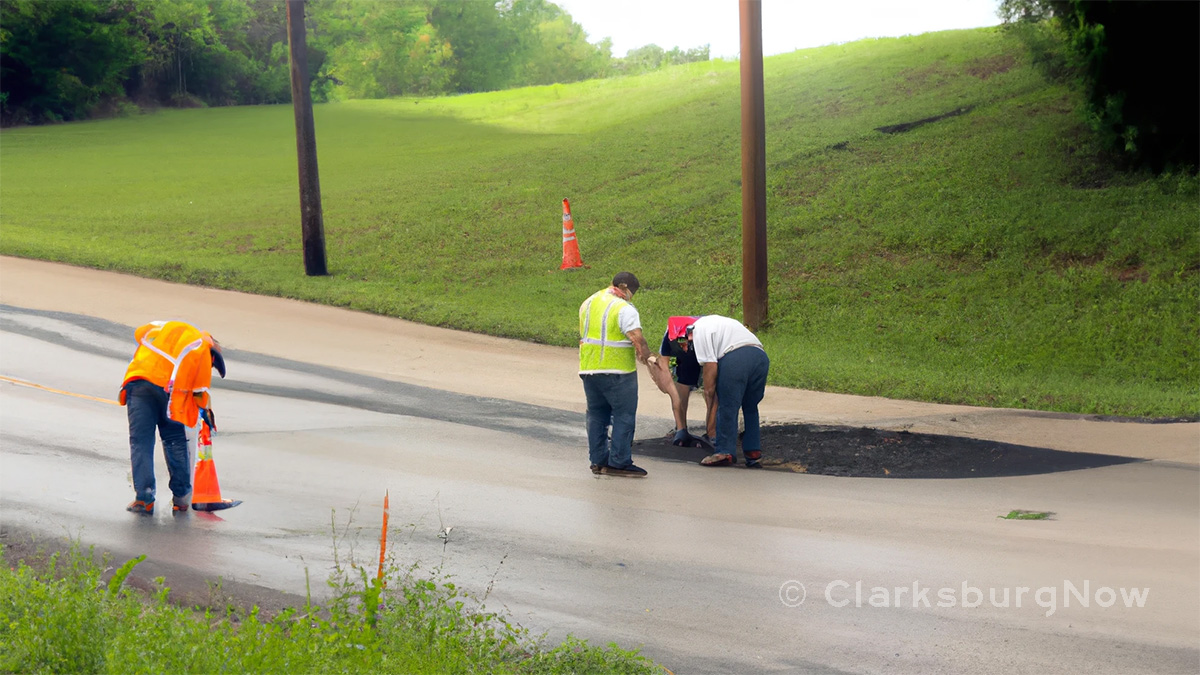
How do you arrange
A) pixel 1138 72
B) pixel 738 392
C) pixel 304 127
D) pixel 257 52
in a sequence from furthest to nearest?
pixel 257 52, pixel 304 127, pixel 1138 72, pixel 738 392

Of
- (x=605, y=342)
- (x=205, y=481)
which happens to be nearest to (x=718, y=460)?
(x=605, y=342)

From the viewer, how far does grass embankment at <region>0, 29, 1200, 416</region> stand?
15625 millimetres

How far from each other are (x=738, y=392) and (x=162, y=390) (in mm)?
4792

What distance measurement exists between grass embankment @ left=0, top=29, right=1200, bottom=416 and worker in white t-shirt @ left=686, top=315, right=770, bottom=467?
398 cm

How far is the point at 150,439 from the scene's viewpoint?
796cm

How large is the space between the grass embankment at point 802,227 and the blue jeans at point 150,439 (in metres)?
8.20

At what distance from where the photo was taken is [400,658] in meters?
5.00

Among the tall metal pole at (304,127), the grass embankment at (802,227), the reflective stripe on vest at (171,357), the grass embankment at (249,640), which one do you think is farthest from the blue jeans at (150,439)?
the tall metal pole at (304,127)

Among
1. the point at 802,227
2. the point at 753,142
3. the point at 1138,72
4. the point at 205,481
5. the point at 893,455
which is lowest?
the point at 893,455

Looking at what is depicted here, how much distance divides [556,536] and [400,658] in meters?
2.85

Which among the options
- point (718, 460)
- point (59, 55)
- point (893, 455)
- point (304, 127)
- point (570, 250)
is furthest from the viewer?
point (59, 55)

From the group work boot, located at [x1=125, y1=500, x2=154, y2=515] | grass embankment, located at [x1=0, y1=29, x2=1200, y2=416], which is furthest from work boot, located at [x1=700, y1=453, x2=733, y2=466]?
work boot, located at [x1=125, y1=500, x2=154, y2=515]

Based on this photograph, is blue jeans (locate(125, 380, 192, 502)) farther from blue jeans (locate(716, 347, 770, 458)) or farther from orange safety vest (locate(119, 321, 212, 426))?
blue jeans (locate(716, 347, 770, 458))

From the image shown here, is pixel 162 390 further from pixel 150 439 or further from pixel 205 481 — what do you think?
pixel 205 481
